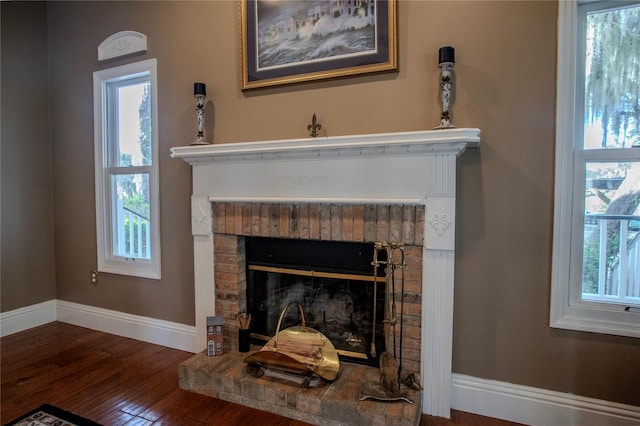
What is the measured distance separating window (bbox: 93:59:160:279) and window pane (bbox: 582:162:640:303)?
2877mm

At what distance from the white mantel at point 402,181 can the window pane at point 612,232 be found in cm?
66

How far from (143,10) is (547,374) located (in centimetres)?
366

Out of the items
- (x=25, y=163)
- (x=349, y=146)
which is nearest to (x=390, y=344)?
(x=349, y=146)

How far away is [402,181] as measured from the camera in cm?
191

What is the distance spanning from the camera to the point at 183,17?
258 centimetres

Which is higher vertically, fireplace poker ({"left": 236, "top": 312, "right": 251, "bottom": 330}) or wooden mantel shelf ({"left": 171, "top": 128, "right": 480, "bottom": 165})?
wooden mantel shelf ({"left": 171, "top": 128, "right": 480, "bottom": 165})

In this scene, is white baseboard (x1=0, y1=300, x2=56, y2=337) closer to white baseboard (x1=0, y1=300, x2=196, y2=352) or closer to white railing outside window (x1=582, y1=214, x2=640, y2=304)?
white baseboard (x1=0, y1=300, x2=196, y2=352)

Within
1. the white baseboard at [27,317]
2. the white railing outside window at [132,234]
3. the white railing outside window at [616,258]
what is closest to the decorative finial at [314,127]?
the white railing outside window at [616,258]

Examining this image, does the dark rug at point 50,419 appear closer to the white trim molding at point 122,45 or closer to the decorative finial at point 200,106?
the decorative finial at point 200,106

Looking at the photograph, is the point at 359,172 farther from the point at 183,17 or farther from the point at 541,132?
the point at 183,17

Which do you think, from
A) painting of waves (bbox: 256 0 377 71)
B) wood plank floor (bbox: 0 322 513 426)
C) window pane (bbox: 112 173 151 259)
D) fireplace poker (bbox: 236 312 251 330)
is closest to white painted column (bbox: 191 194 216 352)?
fireplace poker (bbox: 236 312 251 330)

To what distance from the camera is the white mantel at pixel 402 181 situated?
1837 millimetres

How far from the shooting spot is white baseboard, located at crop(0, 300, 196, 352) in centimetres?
274

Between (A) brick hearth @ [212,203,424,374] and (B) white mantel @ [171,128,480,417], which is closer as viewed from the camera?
(B) white mantel @ [171,128,480,417]
